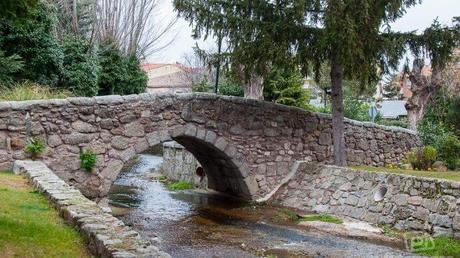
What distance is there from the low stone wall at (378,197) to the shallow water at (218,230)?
101 centimetres

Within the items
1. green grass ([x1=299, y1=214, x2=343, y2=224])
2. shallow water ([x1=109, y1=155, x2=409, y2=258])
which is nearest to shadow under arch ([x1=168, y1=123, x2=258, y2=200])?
shallow water ([x1=109, y1=155, x2=409, y2=258])

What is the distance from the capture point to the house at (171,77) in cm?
3956

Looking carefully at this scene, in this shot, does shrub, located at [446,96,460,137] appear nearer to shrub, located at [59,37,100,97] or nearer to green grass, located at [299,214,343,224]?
green grass, located at [299,214,343,224]

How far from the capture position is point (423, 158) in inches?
546

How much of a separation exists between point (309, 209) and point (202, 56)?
4373 mm

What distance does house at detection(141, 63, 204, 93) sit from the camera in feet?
130

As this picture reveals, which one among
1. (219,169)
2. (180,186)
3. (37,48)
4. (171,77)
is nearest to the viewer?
(219,169)

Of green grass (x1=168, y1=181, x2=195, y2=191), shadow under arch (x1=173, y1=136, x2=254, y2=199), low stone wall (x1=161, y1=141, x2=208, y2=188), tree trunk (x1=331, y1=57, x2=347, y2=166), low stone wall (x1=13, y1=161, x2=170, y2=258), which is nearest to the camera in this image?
low stone wall (x1=13, y1=161, x2=170, y2=258)

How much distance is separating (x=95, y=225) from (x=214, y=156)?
909cm

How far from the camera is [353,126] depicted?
15.0 metres

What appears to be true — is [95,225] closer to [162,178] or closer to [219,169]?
[219,169]

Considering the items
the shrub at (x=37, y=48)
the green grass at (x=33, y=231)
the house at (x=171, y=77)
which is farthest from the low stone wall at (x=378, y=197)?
the house at (x=171, y=77)

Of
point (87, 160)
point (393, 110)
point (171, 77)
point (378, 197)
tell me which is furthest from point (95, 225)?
point (171, 77)

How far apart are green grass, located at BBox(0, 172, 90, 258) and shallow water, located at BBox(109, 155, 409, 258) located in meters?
2.34
